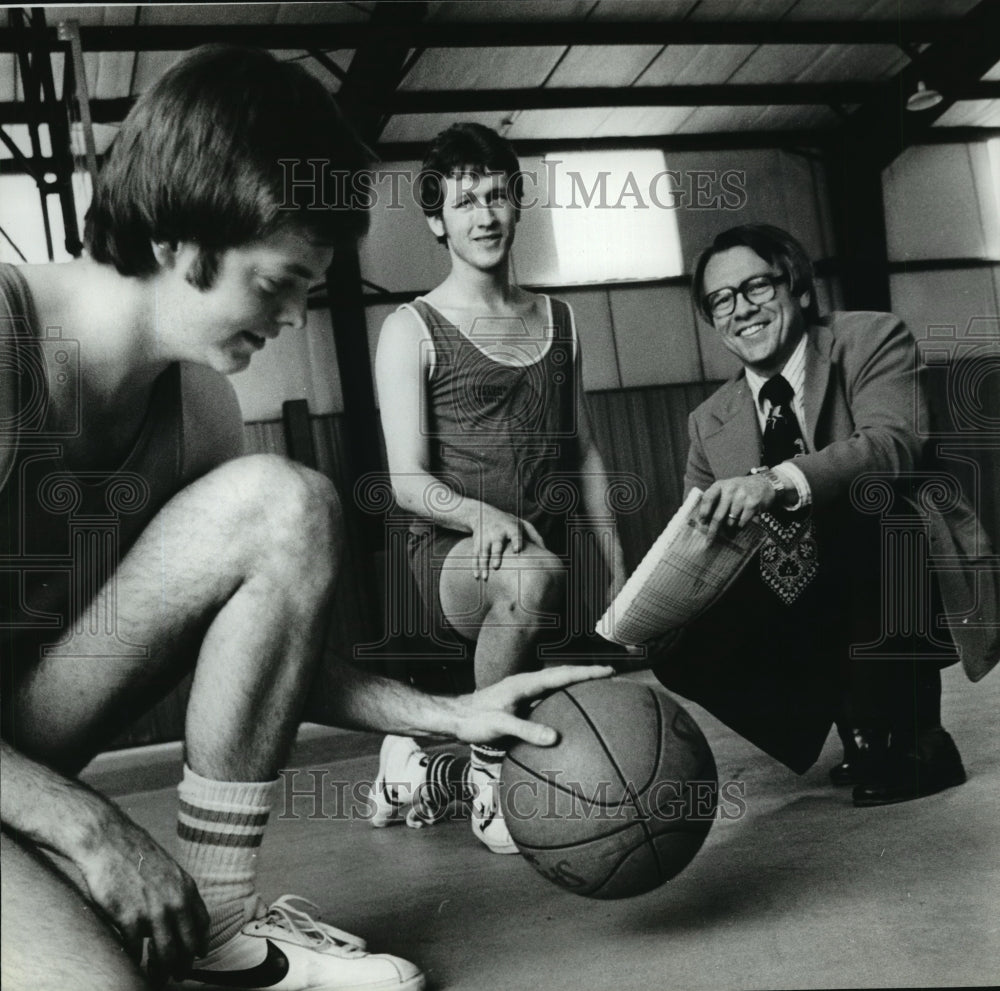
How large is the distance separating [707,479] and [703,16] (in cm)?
96

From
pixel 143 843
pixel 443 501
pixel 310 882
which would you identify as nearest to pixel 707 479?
pixel 443 501

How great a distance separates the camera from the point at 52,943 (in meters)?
1.67

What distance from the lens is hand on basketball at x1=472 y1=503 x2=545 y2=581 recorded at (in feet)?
6.76

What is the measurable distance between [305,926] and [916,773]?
3.98 feet

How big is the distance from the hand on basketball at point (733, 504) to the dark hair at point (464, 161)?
2.19 feet

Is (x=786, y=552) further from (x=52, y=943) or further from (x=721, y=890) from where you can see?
(x=52, y=943)

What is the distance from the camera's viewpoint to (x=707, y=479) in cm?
213

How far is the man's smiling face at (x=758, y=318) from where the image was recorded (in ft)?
7.02

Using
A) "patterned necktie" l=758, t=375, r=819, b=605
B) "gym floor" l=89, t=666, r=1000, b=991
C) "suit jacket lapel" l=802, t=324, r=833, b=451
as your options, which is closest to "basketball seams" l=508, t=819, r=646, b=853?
"gym floor" l=89, t=666, r=1000, b=991

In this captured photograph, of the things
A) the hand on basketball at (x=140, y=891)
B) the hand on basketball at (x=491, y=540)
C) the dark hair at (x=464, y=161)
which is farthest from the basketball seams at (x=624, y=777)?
the dark hair at (x=464, y=161)

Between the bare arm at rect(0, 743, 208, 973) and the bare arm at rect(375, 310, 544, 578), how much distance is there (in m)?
0.74

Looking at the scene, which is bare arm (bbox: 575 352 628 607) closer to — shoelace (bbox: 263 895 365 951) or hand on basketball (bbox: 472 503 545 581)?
hand on basketball (bbox: 472 503 545 581)

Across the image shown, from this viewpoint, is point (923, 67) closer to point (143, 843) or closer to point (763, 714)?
point (763, 714)

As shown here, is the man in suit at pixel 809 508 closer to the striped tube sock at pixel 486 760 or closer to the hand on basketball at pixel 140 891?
the striped tube sock at pixel 486 760
